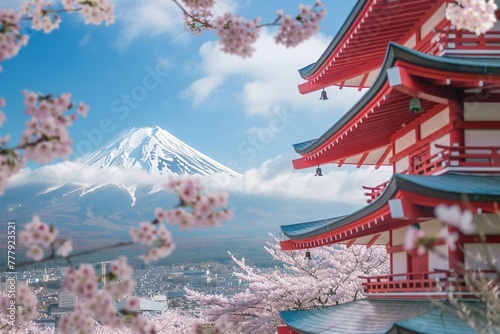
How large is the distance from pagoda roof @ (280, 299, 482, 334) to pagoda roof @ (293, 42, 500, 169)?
2585 mm

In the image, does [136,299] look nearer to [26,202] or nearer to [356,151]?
[356,151]

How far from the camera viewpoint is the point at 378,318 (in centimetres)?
992

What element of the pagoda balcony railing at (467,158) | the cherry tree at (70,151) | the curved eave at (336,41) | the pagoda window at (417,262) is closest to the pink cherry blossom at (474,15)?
the cherry tree at (70,151)

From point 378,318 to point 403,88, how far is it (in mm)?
3340

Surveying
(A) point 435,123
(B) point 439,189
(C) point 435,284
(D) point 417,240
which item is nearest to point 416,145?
(A) point 435,123

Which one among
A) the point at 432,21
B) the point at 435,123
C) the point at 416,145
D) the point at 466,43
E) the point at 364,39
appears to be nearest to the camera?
the point at 466,43

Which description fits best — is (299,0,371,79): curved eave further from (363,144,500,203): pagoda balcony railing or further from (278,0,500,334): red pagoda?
(363,144,500,203): pagoda balcony railing

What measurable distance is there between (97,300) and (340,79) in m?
9.68

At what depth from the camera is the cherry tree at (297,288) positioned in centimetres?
1683

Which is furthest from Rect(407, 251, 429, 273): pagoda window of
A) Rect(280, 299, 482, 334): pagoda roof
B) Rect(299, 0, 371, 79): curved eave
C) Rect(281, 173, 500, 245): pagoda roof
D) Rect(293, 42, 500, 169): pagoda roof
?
Rect(299, 0, 371, 79): curved eave

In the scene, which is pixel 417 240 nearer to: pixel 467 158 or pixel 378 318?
pixel 467 158

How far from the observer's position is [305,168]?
14.4m

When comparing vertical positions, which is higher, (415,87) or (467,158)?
(415,87)

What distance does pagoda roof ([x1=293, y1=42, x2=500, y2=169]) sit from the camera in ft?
27.4
